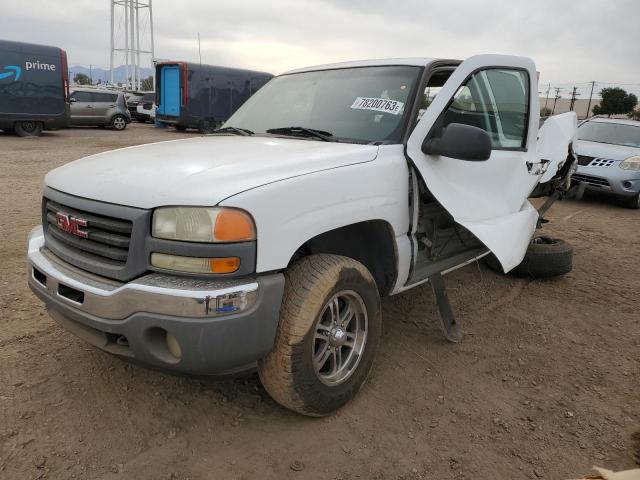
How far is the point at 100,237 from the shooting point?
7.42 ft

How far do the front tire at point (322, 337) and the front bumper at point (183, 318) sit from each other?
13cm

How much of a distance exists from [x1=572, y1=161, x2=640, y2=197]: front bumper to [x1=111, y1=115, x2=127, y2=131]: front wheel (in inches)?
673

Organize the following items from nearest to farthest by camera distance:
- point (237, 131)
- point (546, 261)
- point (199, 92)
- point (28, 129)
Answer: point (237, 131), point (546, 261), point (28, 129), point (199, 92)

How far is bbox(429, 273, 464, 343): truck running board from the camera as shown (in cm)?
336

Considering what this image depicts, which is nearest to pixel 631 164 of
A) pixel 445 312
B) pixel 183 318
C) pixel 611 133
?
pixel 611 133

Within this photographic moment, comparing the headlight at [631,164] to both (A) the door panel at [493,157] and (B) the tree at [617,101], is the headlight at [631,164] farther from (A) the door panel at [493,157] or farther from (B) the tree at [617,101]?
(B) the tree at [617,101]

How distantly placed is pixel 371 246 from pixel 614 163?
25.7 feet

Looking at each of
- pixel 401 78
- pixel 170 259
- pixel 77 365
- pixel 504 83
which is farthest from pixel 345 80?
pixel 77 365

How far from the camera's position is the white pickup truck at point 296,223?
6.83 ft

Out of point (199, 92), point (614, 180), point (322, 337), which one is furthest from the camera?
point (199, 92)

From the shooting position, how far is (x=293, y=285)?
7.71ft

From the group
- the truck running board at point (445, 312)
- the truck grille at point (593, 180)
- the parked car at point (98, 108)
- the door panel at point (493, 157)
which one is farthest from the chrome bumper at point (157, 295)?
the parked car at point (98, 108)

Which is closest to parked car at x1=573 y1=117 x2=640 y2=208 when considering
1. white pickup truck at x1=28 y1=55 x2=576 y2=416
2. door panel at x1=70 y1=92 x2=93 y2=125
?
white pickup truck at x1=28 y1=55 x2=576 y2=416

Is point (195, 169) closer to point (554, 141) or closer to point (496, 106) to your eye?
point (496, 106)
